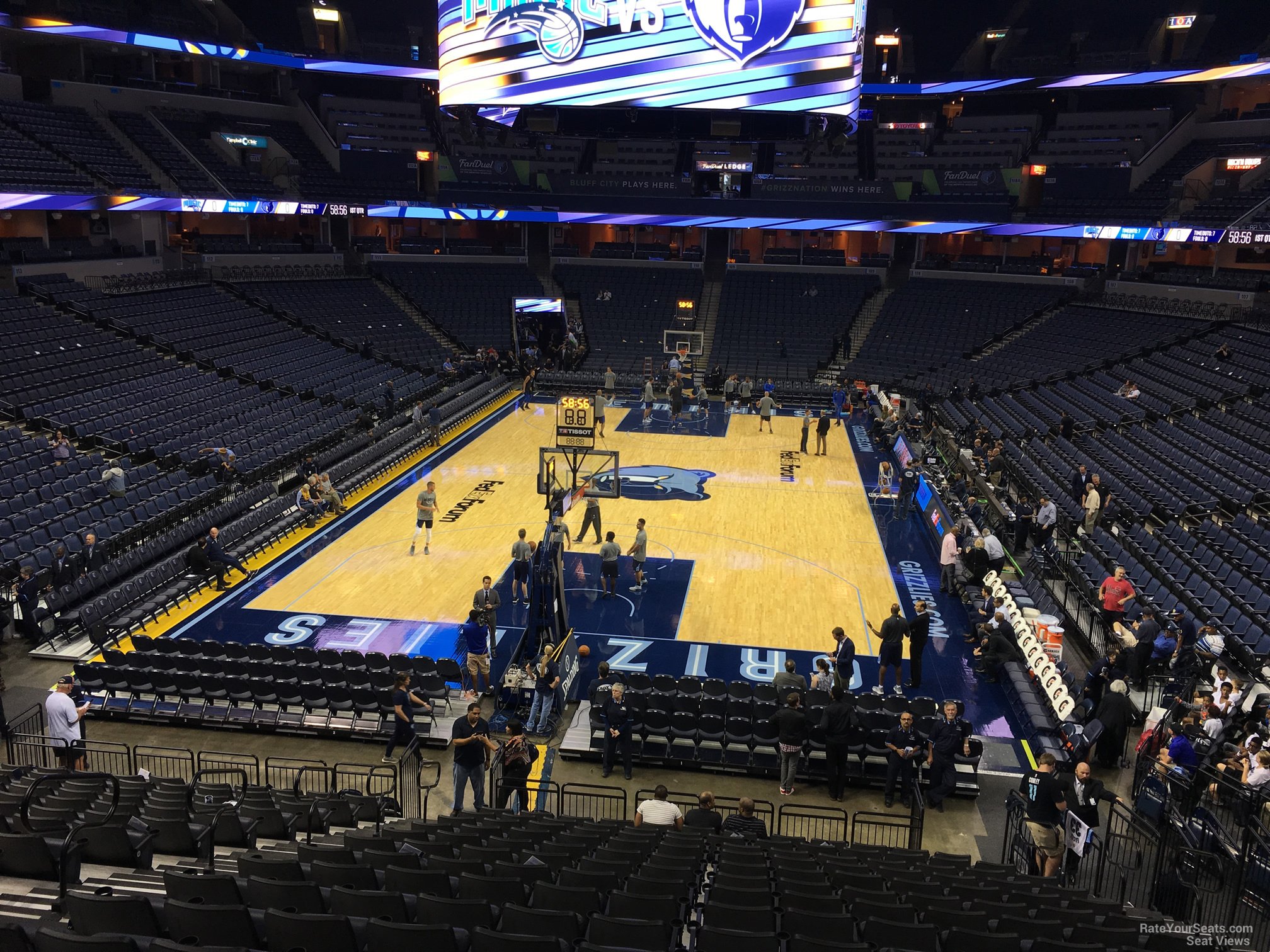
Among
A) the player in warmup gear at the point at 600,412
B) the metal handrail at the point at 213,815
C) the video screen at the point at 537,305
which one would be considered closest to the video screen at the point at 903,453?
the player in warmup gear at the point at 600,412

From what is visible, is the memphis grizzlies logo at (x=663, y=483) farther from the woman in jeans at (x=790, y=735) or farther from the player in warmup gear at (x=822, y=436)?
the woman in jeans at (x=790, y=735)

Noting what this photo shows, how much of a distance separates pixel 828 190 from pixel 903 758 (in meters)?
Answer: 40.7

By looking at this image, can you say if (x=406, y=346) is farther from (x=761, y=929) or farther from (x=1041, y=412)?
(x=761, y=929)

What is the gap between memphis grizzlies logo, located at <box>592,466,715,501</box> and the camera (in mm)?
27328

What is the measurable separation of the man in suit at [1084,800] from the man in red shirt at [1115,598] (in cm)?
706

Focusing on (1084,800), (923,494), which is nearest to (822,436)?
(923,494)

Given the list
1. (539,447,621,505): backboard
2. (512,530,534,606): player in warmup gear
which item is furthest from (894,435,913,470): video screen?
(512,530,534,606): player in warmup gear

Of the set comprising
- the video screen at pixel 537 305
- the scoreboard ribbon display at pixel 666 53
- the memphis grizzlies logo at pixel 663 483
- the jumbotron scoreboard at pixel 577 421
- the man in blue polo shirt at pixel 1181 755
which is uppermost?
the scoreboard ribbon display at pixel 666 53

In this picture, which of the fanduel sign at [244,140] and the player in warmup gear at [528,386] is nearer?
the player in warmup gear at [528,386]

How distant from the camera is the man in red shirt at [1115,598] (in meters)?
16.6

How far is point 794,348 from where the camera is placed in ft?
151

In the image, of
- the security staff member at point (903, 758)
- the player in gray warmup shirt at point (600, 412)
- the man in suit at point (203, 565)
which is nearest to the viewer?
the security staff member at point (903, 758)

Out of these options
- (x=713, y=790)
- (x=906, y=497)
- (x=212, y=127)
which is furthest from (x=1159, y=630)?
(x=212, y=127)

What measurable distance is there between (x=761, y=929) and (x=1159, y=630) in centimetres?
1121
